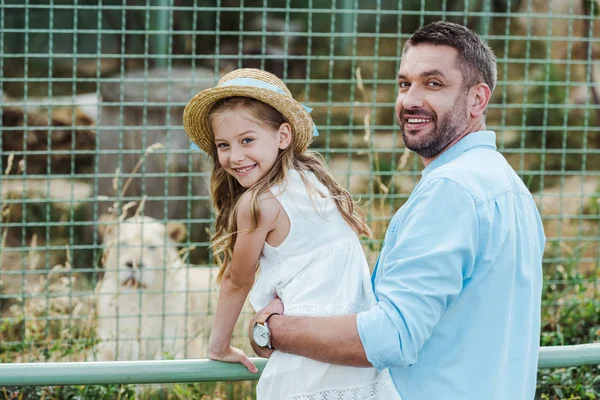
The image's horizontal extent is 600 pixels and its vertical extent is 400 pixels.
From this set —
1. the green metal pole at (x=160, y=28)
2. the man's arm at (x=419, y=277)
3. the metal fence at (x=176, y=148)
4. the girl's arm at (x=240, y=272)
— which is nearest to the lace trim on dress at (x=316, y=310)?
the girl's arm at (x=240, y=272)

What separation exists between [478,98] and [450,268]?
0.49m

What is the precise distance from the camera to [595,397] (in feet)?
13.1

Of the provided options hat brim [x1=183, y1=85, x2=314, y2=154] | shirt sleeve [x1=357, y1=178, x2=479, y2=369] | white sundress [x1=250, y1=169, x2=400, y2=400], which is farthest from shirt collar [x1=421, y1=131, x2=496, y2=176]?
hat brim [x1=183, y1=85, x2=314, y2=154]

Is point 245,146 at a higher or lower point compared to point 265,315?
higher

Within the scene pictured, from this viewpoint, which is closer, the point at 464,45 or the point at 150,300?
the point at 464,45

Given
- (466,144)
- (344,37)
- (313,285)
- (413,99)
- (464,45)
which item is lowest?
(313,285)

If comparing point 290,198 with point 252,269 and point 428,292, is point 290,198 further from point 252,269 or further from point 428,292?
point 428,292

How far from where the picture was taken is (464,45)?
6.50ft

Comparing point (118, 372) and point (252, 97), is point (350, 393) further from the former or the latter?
point (252, 97)

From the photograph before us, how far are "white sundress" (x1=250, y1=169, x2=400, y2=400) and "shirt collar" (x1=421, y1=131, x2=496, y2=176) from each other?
371mm

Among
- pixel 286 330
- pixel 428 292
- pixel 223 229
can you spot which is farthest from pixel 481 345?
pixel 223 229

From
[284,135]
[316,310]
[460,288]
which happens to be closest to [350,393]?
[316,310]

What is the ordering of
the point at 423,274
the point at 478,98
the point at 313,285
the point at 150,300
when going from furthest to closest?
the point at 150,300, the point at 313,285, the point at 478,98, the point at 423,274

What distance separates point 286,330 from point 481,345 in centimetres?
45
